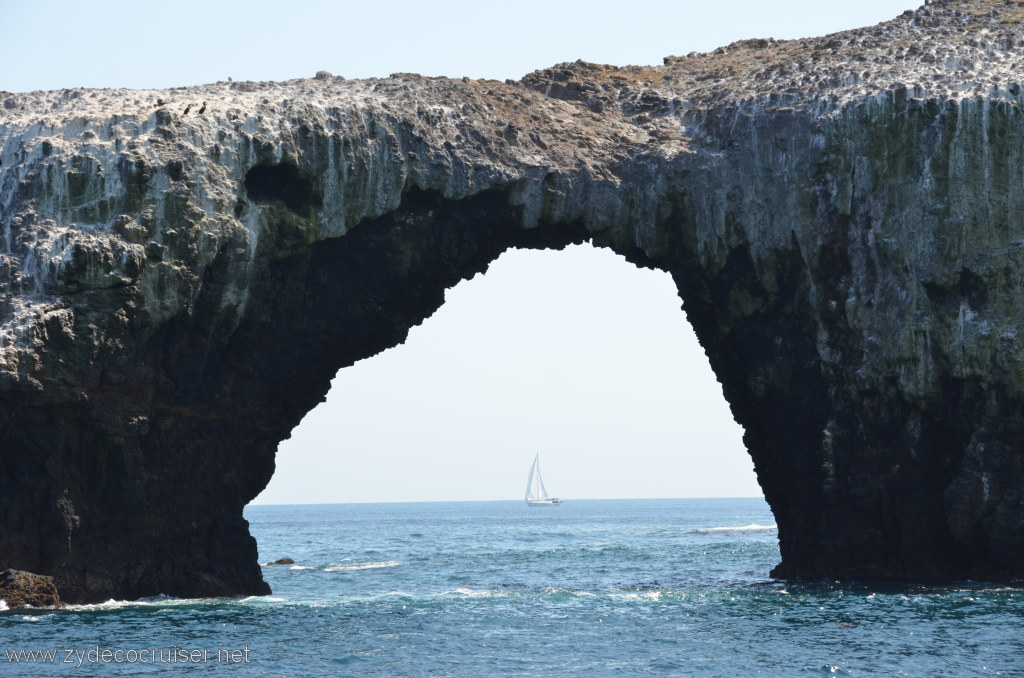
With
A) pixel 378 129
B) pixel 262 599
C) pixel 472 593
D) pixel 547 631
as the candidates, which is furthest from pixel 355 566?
pixel 547 631

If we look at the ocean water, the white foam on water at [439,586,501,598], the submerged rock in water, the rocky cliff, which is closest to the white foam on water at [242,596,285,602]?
the ocean water

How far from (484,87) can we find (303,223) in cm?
995

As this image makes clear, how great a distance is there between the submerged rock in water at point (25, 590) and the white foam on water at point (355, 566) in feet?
72.0

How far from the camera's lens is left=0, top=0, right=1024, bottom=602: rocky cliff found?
40281mm

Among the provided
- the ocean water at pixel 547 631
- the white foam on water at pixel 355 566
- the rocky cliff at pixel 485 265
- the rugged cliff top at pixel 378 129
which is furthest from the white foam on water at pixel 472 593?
the white foam on water at pixel 355 566

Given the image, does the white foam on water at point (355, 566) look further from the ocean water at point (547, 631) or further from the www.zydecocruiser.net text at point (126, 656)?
the www.zydecocruiser.net text at point (126, 656)

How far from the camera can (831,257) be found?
1806 inches

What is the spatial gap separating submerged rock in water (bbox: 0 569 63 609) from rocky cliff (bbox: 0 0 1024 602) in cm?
50

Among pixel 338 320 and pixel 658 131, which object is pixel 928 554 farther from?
pixel 338 320

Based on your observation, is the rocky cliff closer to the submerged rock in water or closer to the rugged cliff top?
the rugged cliff top

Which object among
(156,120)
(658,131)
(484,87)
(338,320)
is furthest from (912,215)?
(156,120)

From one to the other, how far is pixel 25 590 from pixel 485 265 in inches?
725

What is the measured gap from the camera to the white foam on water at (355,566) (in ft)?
199

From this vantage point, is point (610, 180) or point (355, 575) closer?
point (610, 180)
